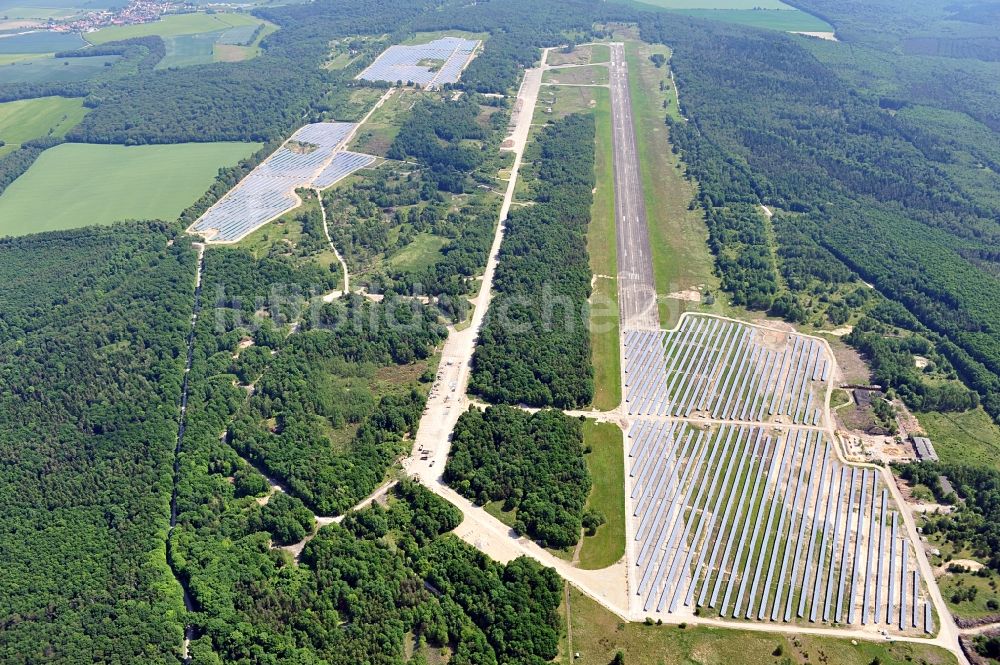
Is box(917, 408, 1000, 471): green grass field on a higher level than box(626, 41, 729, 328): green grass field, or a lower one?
lower

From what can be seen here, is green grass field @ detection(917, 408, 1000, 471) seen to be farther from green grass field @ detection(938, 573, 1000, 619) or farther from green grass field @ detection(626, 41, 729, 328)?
green grass field @ detection(626, 41, 729, 328)

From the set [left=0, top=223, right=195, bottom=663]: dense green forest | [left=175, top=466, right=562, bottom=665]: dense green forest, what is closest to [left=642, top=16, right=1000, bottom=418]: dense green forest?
[left=175, top=466, right=562, bottom=665]: dense green forest

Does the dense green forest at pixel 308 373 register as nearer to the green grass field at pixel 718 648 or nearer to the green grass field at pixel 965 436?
the green grass field at pixel 718 648

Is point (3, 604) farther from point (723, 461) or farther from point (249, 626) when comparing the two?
point (723, 461)

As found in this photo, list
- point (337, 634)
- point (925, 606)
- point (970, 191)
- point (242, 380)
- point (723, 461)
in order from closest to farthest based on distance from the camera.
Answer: point (337, 634), point (925, 606), point (723, 461), point (242, 380), point (970, 191)

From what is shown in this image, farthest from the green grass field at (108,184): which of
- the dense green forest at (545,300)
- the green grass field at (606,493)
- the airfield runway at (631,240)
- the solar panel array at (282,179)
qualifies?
the green grass field at (606,493)

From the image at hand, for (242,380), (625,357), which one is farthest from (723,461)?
(242,380)

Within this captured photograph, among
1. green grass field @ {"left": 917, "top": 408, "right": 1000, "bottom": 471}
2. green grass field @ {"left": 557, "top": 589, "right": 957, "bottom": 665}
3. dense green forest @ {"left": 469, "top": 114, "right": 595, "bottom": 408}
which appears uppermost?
dense green forest @ {"left": 469, "top": 114, "right": 595, "bottom": 408}
